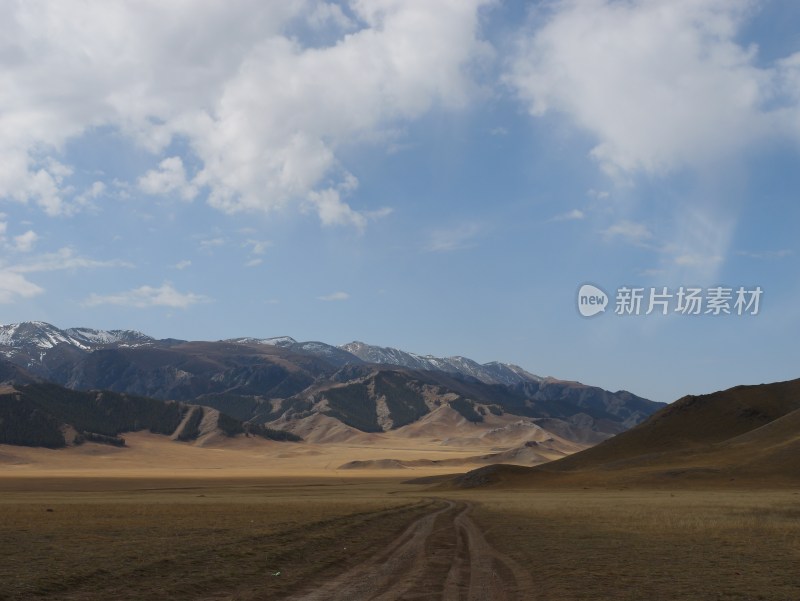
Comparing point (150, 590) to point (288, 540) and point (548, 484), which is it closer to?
point (288, 540)

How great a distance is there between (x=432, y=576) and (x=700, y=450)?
125 m

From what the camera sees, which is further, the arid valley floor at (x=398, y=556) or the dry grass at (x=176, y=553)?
the arid valley floor at (x=398, y=556)

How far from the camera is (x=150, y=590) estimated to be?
67.5 ft

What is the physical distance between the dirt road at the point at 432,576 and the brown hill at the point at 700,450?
81405 millimetres

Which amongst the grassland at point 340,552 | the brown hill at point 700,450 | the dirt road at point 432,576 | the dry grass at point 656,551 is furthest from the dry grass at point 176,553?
the brown hill at point 700,450

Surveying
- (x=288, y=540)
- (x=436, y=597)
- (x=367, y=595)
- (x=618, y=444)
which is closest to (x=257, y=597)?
(x=367, y=595)

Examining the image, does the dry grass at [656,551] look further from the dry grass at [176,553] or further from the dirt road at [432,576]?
the dry grass at [176,553]

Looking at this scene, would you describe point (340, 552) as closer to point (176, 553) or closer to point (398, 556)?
point (398, 556)

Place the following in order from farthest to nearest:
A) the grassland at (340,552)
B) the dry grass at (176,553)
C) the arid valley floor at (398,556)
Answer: the grassland at (340,552) → the arid valley floor at (398,556) → the dry grass at (176,553)

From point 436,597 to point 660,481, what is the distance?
94.0m

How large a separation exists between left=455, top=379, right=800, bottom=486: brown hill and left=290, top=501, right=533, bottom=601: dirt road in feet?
267

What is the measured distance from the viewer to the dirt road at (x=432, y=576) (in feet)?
65.9

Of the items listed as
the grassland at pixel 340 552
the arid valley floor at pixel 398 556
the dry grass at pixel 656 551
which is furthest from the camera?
the dry grass at pixel 656 551

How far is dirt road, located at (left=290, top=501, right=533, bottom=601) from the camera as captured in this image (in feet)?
65.9
